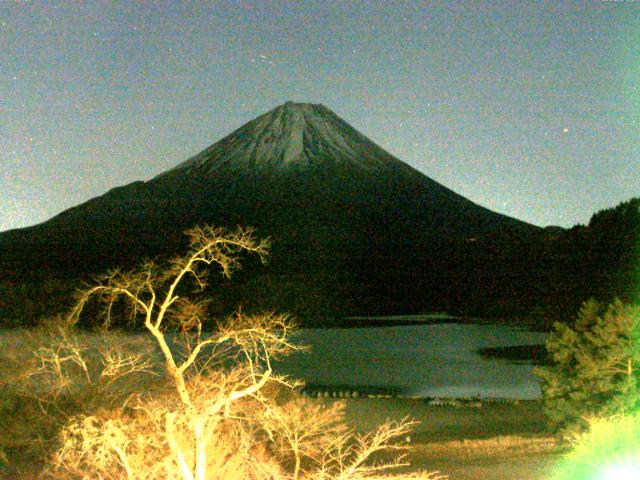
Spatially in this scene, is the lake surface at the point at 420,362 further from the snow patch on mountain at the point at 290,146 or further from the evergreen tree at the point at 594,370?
the snow patch on mountain at the point at 290,146

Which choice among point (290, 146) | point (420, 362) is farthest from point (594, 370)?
point (290, 146)

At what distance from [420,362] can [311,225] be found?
2700 inches

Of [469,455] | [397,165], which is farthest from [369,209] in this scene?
[469,455]

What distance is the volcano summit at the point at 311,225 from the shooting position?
324 feet

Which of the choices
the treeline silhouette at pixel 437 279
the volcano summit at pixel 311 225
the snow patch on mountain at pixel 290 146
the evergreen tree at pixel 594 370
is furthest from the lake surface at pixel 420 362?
the snow patch on mountain at pixel 290 146

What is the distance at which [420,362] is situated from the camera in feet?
167

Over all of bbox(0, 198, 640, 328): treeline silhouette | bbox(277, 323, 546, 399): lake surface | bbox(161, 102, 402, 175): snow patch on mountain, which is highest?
→ bbox(161, 102, 402, 175): snow patch on mountain

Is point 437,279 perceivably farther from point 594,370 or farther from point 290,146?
point 594,370

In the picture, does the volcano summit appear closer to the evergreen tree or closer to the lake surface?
the lake surface

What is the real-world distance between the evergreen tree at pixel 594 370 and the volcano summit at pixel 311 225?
68.6 metres

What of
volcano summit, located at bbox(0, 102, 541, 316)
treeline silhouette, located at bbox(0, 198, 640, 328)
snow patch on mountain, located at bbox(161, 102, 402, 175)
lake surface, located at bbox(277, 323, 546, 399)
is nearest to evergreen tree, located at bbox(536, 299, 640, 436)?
lake surface, located at bbox(277, 323, 546, 399)

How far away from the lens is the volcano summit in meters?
98.8

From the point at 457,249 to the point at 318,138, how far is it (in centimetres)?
3384

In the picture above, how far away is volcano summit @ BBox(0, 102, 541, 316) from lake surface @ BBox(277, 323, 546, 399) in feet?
51.1
